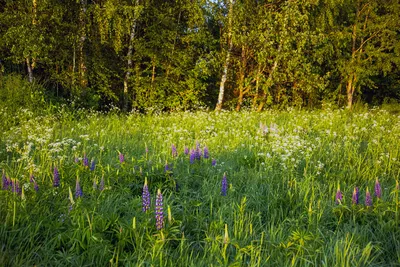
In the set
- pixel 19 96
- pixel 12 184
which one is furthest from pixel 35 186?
pixel 19 96

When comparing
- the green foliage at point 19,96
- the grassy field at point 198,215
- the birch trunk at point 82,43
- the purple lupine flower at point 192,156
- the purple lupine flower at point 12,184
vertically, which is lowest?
the grassy field at point 198,215

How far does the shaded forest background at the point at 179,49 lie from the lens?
10.2 m

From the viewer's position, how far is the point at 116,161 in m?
4.45

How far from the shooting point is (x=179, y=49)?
13.8 m

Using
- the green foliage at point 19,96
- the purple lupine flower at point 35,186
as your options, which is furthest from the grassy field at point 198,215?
the green foliage at point 19,96

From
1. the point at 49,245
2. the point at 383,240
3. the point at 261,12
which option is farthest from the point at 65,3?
the point at 383,240

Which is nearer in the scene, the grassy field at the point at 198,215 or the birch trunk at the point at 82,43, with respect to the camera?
the grassy field at the point at 198,215

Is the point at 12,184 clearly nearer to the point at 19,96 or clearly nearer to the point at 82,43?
the point at 19,96

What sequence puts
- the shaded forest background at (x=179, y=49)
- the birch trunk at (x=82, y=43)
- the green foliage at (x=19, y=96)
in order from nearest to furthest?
the green foliage at (x=19, y=96), the shaded forest background at (x=179, y=49), the birch trunk at (x=82, y=43)

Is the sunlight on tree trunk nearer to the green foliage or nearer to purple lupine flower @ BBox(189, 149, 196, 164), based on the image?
the green foliage

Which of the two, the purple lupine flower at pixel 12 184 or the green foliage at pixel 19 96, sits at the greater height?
the green foliage at pixel 19 96

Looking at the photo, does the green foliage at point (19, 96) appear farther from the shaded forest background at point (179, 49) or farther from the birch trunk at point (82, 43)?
the birch trunk at point (82, 43)

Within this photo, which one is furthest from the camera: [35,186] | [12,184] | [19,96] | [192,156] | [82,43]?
[82,43]

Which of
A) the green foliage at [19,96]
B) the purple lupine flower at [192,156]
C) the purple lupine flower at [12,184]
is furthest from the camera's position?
the green foliage at [19,96]
